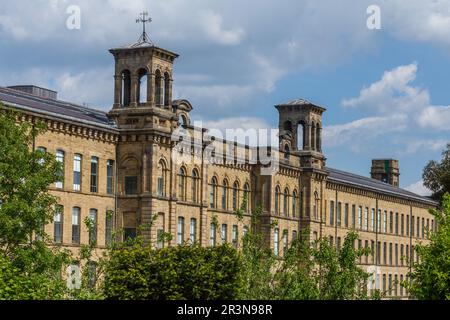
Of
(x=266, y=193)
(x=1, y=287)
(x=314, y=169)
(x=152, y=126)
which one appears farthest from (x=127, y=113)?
(x=1, y=287)

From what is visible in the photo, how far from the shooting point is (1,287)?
31.9 meters

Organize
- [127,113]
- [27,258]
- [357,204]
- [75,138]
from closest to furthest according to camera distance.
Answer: [27,258] < [75,138] < [127,113] < [357,204]

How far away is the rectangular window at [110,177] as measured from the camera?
66.7m

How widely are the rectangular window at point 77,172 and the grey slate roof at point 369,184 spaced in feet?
115

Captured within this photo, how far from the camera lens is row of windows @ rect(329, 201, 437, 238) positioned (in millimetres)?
99669

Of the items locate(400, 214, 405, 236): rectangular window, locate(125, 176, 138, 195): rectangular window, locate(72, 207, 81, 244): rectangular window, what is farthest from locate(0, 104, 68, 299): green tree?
locate(400, 214, 405, 236): rectangular window

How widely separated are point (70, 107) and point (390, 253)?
5299cm

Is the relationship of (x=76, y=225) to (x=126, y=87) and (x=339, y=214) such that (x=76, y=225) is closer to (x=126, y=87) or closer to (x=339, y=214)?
(x=126, y=87)

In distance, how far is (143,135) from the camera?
218 ft

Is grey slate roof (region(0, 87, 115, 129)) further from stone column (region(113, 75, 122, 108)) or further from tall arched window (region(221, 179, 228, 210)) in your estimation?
tall arched window (region(221, 179, 228, 210))

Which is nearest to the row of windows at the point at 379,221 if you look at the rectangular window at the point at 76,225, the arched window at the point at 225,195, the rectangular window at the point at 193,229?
the arched window at the point at 225,195

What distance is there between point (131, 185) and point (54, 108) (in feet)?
21.1
